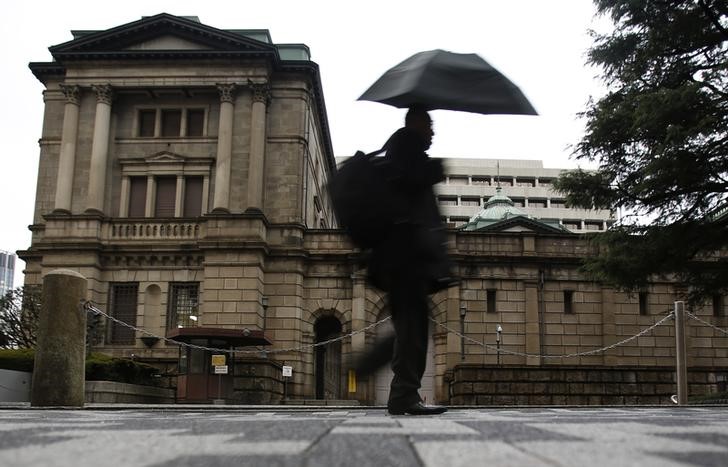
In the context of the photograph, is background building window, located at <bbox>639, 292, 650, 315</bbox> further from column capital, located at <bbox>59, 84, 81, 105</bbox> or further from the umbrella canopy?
the umbrella canopy

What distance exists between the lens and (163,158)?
108ft

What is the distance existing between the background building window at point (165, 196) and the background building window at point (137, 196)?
55cm

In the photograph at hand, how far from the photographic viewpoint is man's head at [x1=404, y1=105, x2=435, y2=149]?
5527 millimetres

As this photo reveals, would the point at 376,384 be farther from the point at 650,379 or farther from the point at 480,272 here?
the point at 650,379

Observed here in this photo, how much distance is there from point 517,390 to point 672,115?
870 cm

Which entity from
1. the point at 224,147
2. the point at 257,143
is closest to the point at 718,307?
the point at 257,143

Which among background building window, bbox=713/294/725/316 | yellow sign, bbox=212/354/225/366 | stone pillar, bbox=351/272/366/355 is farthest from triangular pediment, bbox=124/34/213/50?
background building window, bbox=713/294/725/316

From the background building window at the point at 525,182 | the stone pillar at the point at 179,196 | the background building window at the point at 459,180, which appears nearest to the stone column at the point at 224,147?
the stone pillar at the point at 179,196

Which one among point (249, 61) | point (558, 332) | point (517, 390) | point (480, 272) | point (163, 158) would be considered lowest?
point (517, 390)

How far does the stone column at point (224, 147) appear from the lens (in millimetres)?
31406

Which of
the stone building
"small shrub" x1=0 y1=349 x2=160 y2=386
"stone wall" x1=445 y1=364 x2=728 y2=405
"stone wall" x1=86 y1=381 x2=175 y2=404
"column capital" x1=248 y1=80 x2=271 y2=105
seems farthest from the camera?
"column capital" x1=248 y1=80 x2=271 y2=105

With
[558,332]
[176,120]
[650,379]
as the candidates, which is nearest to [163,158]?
[176,120]

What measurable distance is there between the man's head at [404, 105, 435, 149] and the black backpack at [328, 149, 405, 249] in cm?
42

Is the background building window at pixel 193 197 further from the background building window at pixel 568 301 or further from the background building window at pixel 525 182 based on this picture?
the background building window at pixel 525 182
